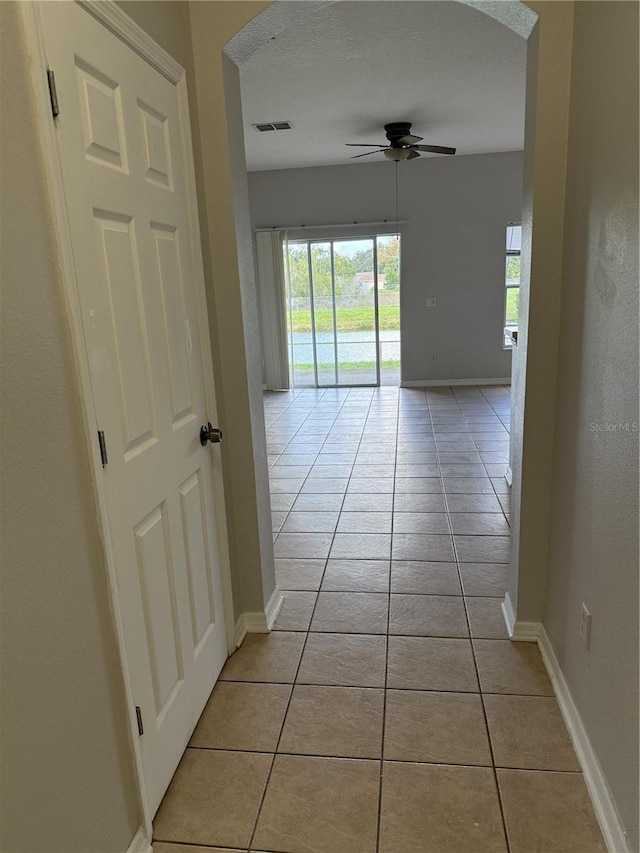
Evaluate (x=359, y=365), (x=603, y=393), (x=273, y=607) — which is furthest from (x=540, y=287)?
(x=359, y=365)

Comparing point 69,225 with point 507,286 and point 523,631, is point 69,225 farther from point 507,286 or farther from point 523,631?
point 507,286

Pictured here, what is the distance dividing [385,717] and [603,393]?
1.25 metres

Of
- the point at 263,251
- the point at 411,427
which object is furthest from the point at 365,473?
the point at 263,251

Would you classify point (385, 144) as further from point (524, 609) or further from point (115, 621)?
point (115, 621)

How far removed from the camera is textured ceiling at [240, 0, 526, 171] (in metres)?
3.21

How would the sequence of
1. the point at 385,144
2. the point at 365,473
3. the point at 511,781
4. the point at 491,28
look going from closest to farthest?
the point at 511,781 < the point at 491,28 < the point at 365,473 < the point at 385,144

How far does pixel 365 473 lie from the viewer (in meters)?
4.30

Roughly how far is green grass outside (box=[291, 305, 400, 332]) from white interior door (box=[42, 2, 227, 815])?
5850 millimetres

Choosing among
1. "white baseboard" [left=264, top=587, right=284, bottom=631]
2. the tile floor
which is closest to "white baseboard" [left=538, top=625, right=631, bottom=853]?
the tile floor

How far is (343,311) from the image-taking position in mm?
7609

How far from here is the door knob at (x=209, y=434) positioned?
6.31 ft

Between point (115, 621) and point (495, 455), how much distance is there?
12.3 ft

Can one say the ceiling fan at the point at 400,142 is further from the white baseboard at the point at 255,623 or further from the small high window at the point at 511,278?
the white baseboard at the point at 255,623

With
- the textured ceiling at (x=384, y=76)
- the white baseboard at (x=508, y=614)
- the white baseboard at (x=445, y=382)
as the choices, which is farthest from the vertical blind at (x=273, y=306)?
the white baseboard at (x=508, y=614)
